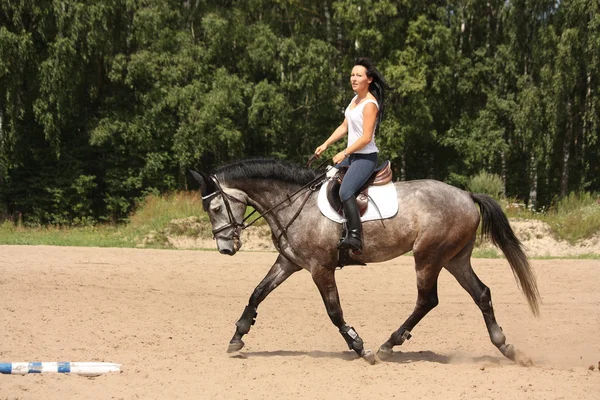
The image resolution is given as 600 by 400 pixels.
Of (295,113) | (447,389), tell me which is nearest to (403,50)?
(295,113)

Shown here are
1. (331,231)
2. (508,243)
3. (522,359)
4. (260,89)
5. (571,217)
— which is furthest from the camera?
(260,89)

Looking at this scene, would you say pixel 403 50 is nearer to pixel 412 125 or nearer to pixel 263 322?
pixel 412 125

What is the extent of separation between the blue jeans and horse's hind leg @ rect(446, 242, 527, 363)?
1.47 meters

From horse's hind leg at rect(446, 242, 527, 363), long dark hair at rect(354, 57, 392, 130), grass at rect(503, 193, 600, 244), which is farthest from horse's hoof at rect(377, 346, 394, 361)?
grass at rect(503, 193, 600, 244)

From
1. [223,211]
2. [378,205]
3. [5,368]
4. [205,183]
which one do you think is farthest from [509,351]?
[5,368]

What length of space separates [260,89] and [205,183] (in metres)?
23.3

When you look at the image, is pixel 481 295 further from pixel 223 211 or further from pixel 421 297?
pixel 223 211

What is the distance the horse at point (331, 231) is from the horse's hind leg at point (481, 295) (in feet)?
0.04

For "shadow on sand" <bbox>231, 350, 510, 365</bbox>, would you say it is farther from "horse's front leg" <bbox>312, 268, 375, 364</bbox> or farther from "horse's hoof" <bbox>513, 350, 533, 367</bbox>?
"horse's front leg" <bbox>312, 268, 375, 364</bbox>

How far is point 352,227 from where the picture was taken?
8.43m

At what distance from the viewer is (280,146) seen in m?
34.9

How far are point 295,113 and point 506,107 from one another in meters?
8.75

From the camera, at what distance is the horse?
8656mm

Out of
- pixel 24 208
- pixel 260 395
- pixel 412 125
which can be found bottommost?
pixel 24 208
